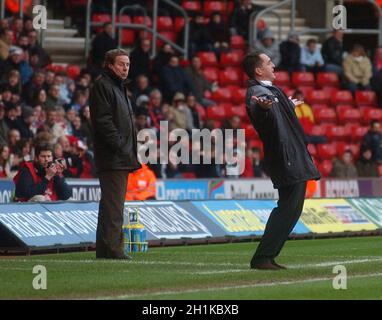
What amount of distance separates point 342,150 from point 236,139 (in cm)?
440

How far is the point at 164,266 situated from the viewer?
46.8 ft

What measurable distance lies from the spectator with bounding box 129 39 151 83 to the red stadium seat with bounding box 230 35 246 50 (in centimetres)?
446

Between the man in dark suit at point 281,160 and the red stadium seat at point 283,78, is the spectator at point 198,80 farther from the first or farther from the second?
the man in dark suit at point 281,160

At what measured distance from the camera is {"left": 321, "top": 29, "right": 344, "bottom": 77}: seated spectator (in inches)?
1319

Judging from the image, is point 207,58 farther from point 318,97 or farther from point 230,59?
point 318,97

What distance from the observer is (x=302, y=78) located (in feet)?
109

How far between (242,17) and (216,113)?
12.8 feet

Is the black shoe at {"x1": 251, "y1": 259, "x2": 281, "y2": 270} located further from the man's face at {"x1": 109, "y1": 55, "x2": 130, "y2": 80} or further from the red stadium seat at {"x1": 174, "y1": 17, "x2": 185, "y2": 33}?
the red stadium seat at {"x1": 174, "y1": 17, "x2": 185, "y2": 33}

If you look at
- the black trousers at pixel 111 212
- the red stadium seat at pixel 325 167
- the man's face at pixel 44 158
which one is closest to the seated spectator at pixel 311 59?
the red stadium seat at pixel 325 167

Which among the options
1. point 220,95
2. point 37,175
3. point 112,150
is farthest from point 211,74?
point 112,150

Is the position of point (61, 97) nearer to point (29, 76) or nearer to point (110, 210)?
point (29, 76)

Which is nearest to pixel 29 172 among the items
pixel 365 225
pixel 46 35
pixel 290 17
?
pixel 365 225

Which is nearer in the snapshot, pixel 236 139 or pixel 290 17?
pixel 236 139

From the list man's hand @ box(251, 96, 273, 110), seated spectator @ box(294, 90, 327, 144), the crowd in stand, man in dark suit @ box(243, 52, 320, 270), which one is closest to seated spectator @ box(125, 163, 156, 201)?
the crowd in stand
